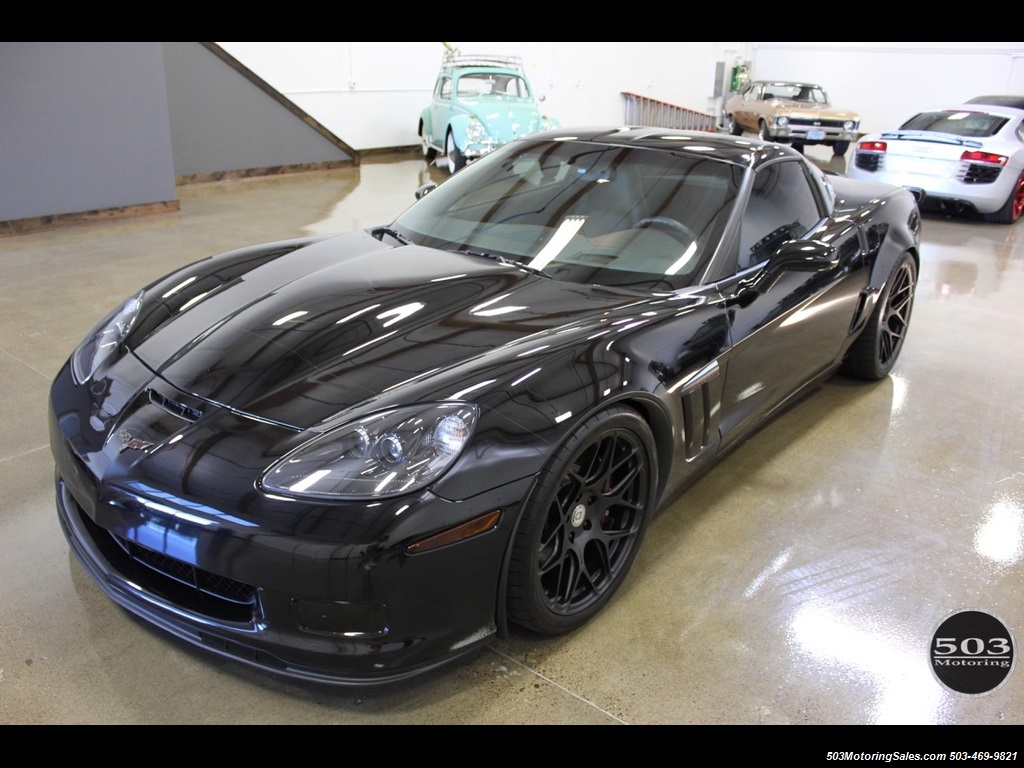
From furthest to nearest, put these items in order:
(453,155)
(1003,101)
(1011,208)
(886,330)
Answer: (1003,101) < (453,155) < (1011,208) < (886,330)

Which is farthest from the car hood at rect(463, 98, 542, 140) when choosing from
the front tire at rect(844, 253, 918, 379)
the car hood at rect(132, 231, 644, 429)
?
the car hood at rect(132, 231, 644, 429)

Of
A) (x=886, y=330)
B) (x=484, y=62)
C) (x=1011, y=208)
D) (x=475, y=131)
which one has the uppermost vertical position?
(x=484, y=62)

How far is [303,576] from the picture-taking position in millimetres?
1747

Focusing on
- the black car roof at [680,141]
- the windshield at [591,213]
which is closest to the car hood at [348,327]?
the windshield at [591,213]

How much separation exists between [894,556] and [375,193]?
23.5 feet

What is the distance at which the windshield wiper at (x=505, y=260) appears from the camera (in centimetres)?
269

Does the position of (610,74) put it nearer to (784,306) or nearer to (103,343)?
(784,306)

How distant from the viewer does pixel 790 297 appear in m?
2.97

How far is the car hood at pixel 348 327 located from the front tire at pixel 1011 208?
754cm

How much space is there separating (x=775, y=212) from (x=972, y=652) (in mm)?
1615

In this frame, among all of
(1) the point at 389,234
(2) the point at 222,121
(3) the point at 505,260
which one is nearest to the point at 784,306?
(3) the point at 505,260

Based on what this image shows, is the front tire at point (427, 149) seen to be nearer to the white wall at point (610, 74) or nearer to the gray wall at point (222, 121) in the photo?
the white wall at point (610, 74)

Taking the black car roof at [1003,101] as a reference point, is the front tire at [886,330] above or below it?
below
